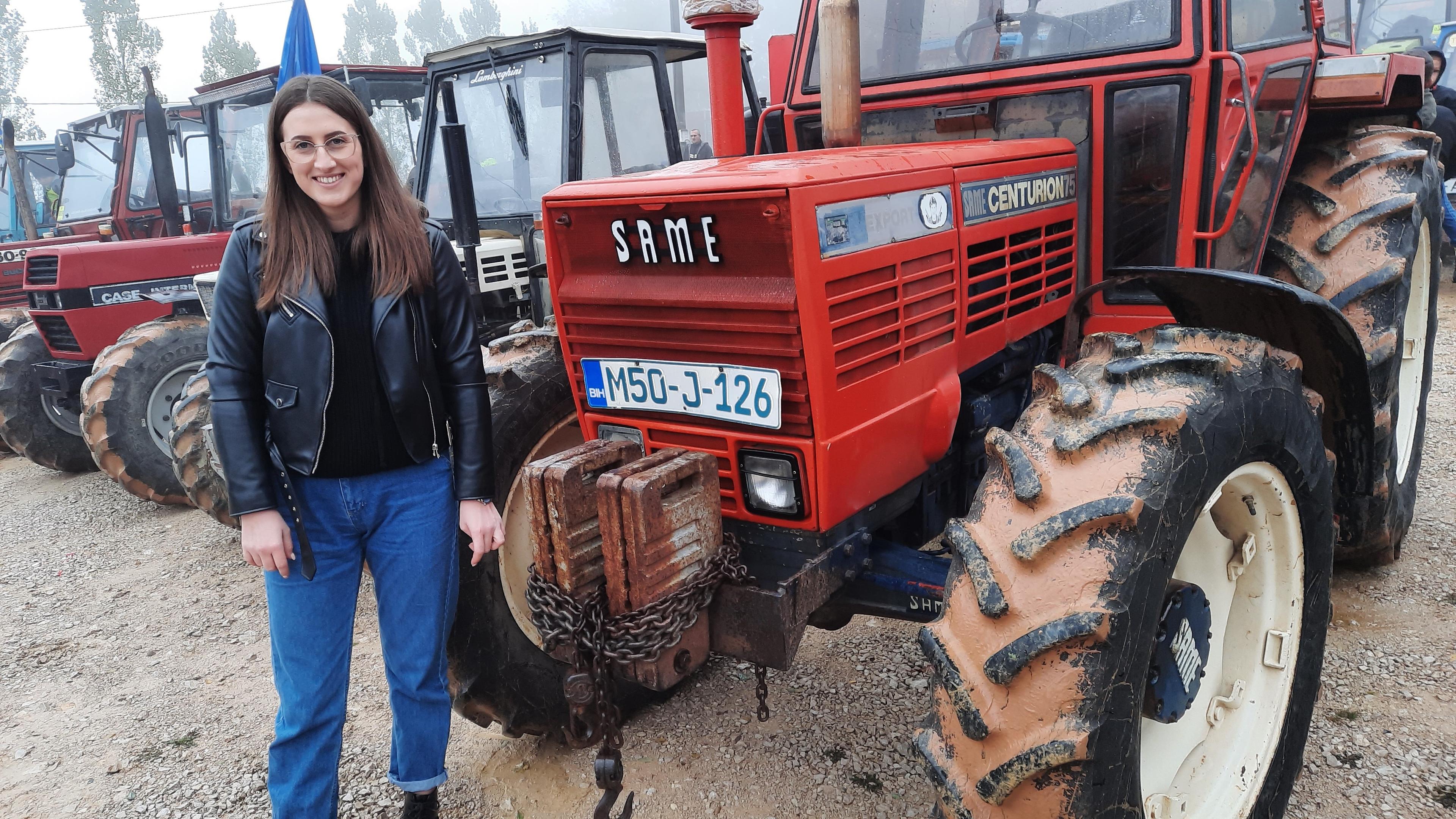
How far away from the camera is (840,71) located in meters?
2.65

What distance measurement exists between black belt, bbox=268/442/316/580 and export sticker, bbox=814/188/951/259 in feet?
4.18

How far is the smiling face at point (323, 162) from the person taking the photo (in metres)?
2.12

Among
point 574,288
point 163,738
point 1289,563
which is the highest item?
point 574,288

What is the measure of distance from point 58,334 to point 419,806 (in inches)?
226

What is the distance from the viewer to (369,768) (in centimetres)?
310

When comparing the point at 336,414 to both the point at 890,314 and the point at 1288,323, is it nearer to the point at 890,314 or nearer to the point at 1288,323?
the point at 890,314

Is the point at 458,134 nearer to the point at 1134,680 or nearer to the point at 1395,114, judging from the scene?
the point at 1134,680

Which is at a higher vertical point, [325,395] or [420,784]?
[325,395]

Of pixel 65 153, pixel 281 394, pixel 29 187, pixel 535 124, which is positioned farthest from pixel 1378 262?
pixel 29 187

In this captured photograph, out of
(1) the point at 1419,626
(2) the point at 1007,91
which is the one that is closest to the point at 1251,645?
(1) the point at 1419,626

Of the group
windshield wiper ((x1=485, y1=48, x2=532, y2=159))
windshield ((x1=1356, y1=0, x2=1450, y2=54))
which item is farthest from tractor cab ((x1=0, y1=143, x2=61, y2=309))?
windshield ((x1=1356, y1=0, x2=1450, y2=54))

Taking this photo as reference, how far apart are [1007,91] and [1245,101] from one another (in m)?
0.62

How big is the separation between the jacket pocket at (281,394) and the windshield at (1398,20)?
44.0 feet

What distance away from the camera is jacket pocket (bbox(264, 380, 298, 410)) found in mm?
2145
